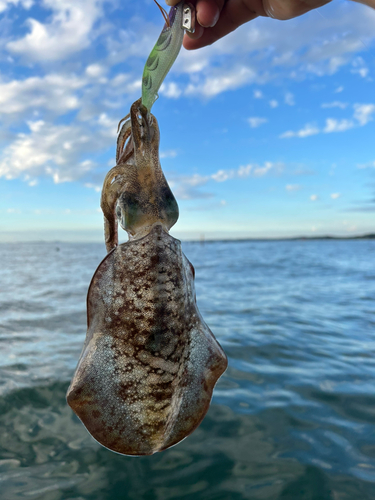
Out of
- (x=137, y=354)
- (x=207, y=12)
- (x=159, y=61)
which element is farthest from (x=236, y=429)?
(x=207, y=12)

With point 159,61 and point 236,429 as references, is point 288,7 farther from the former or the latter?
point 236,429

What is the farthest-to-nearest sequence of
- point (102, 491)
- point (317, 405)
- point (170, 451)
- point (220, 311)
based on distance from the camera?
1. point (220, 311)
2. point (317, 405)
3. point (170, 451)
4. point (102, 491)

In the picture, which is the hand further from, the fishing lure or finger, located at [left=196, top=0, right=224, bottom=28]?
the fishing lure

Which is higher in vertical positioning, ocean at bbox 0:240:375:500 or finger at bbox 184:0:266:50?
finger at bbox 184:0:266:50

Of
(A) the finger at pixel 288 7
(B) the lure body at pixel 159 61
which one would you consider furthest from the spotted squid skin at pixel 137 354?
(A) the finger at pixel 288 7

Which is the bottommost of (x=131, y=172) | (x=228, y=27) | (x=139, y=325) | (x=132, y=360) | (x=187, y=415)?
(x=187, y=415)

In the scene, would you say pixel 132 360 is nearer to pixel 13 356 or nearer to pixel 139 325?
pixel 139 325

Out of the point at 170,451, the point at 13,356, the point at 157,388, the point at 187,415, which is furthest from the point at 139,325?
the point at 13,356

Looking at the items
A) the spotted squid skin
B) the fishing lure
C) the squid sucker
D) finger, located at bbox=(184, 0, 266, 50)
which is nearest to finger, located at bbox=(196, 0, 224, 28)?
finger, located at bbox=(184, 0, 266, 50)
